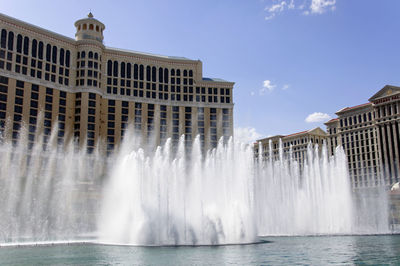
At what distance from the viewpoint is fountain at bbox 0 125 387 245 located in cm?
3534

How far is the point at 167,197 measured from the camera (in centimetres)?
3672

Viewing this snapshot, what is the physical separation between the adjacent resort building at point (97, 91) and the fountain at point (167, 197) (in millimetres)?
4704

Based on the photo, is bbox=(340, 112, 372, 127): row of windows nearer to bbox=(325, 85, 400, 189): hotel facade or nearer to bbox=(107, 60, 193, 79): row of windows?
bbox=(325, 85, 400, 189): hotel facade

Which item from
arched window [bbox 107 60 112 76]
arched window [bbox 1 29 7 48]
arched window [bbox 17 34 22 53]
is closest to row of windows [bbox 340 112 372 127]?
arched window [bbox 107 60 112 76]

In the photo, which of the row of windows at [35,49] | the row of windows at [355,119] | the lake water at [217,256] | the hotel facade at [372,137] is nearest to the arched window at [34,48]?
the row of windows at [35,49]

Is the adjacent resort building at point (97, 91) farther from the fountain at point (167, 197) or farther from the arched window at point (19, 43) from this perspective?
the fountain at point (167, 197)

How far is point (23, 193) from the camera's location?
66.6m

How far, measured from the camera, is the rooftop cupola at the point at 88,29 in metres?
90.8

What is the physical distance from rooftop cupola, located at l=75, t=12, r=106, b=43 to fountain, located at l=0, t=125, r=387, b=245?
23230mm

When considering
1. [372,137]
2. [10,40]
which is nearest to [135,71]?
[10,40]

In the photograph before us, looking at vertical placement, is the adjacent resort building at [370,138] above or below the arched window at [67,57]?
below

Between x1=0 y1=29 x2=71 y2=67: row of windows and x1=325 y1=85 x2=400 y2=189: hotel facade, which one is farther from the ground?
x1=0 y1=29 x2=71 y2=67: row of windows

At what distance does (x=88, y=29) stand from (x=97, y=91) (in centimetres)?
1435

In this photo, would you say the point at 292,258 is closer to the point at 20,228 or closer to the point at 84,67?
the point at 20,228
